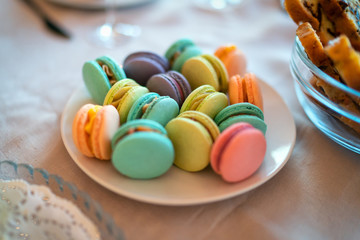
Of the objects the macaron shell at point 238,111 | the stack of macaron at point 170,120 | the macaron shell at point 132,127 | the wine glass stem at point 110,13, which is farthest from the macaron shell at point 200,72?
the wine glass stem at point 110,13

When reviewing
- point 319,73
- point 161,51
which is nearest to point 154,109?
point 319,73

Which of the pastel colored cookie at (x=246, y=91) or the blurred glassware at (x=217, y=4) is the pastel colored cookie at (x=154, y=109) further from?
the blurred glassware at (x=217, y=4)

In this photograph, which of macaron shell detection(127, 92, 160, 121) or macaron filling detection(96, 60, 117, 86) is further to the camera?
macaron filling detection(96, 60, 117, 86)

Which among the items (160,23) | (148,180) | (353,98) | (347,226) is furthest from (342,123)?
(160,23)

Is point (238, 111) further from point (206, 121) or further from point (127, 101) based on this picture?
point (127, 101)

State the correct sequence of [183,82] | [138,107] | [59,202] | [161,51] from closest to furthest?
1. [59,202]
2. [138,107]
3. [183,82]
4. [161,51]

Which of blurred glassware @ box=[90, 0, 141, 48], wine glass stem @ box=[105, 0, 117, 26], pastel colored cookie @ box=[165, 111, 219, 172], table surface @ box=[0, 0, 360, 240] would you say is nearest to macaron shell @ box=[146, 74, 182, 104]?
pastel colored cookie @ box=[165, 111, 219, 172]

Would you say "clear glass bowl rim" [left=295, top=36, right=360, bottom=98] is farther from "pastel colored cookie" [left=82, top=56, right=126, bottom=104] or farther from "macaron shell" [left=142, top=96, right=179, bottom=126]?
"pastel colored cookie" [left=82, top=56, right=126, bottom=104]
